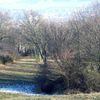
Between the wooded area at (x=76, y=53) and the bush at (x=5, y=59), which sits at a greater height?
the wooded area at (x=76, y=53)

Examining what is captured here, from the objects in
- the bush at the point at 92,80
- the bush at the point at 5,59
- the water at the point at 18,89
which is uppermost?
the bush at the point at 92,80

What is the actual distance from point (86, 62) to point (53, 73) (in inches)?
140

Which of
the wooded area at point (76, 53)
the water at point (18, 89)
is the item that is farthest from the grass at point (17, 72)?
the water at point (18, 89)

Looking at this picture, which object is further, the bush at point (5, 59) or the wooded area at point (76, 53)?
the bush at point (5, 59)

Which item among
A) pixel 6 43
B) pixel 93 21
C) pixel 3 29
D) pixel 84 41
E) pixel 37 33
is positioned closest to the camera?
pixel 84 41

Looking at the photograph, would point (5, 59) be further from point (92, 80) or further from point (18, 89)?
point (92, 80)

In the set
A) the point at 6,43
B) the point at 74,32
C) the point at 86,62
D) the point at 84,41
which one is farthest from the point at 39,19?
the point at 86,62

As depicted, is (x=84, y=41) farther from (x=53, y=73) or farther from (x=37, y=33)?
(x=37, y=33)

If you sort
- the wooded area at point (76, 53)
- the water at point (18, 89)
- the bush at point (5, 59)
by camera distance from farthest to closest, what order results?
1. the bush at point (5, 59)
2. the wooded area at point (76, 53)
3. the water at point (18, 89)

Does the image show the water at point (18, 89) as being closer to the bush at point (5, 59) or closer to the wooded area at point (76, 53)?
the wooded area at point (76, 53)

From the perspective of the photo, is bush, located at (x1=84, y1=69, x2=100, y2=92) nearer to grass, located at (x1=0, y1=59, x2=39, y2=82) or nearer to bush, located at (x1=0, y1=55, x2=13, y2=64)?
grass, located at (x1=0, y1=59, x2=39, y2=82)

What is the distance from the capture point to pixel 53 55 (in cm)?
3588

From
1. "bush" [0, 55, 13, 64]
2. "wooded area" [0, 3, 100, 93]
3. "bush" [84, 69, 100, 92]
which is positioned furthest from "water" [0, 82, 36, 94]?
"bush" [0, 55, 13, 64]

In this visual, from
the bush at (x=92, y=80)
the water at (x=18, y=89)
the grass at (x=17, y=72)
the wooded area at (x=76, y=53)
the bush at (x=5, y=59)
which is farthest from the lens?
the bush at (x=5, y=59)
